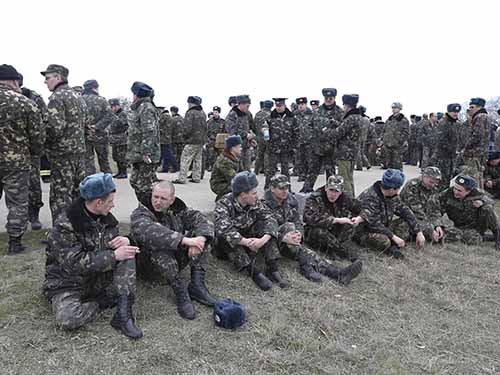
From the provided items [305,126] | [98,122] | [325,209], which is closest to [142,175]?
[98,122]

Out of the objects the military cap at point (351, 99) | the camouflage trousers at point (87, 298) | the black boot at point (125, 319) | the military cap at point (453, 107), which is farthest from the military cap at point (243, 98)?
the black boot at point (125, 319)

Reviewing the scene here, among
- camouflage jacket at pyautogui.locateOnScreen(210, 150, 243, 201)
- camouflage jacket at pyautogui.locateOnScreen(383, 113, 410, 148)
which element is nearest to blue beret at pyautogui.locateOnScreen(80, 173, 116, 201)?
camouflage jacket at pyautogui.locateOnScreen(210, 150, 243, 201)

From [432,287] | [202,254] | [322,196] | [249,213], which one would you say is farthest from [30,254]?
[432,287]

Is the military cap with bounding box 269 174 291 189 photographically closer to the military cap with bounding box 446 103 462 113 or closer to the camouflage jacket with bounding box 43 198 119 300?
the camouflage jacket with bounding box 43 198 119 300

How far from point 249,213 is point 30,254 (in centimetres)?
240

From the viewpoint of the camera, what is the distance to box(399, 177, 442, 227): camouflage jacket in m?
6.01

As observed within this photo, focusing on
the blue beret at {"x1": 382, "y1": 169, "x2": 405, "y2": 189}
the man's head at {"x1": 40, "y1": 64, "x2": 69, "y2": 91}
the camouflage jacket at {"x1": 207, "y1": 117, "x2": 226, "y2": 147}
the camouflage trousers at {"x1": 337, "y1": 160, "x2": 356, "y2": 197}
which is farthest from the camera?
the camouflage jacket at {"x1": 207, "y1": 117, "x2": 226, "y2": 147}

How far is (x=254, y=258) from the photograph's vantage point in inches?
181

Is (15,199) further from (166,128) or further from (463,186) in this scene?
(166,128)

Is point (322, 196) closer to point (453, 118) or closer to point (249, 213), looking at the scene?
point (249, 213)

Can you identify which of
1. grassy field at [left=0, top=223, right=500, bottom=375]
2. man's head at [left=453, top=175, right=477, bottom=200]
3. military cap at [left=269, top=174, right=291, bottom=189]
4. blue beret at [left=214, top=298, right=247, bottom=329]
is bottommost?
grassy field at [left=0, top=223, right=500, bottom=375]

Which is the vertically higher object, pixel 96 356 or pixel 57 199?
pixel 57 199

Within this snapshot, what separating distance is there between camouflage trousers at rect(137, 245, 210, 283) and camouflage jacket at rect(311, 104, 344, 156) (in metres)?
3.91

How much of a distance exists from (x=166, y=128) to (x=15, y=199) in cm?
700
